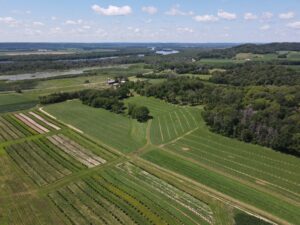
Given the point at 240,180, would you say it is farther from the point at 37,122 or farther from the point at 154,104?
the point at 37,122

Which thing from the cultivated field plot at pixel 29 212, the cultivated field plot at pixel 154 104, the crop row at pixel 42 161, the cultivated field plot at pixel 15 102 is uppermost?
the cultivated field plot at pixel 29 212

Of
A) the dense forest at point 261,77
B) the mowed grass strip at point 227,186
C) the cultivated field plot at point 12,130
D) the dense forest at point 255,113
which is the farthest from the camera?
the dense forest at point 261,77

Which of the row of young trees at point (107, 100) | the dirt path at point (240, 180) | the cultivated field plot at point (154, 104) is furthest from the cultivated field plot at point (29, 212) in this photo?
the cultivated field plot at point (154, 104)

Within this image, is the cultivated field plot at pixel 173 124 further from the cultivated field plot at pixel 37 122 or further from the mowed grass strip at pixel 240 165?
the cultivated field plot at pixel 37 122

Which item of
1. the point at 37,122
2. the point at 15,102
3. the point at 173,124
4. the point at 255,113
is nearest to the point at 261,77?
the point at 255,113

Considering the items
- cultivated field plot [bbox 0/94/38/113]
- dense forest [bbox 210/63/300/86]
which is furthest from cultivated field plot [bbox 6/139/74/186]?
dense forest [bbox 210/63/300/86]

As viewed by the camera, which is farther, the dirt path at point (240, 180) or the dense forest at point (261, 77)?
the dense forest at point (261, 77)

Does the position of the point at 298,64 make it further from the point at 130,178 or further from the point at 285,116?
the point at 130,178
